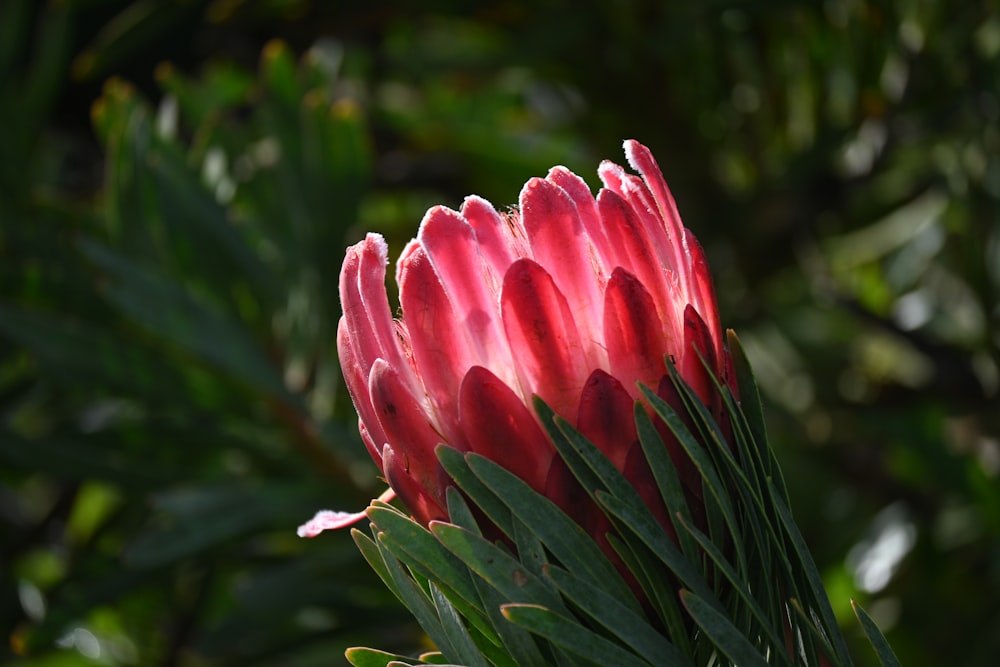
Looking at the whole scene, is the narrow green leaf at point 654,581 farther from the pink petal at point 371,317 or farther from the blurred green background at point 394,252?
the blurred green background at point 394,252

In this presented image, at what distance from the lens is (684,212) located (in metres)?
1.41

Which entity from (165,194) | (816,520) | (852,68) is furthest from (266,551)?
(852,68)

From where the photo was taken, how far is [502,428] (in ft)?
1.27

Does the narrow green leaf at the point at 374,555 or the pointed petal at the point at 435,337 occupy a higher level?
the pointed petal at the point at 435,337

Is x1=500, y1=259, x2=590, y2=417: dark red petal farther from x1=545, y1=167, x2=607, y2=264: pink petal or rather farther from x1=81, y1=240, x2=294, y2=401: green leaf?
x1=81, y1=240, x2=294, y2=401: green leaf

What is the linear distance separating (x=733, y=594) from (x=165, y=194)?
0.83 metres

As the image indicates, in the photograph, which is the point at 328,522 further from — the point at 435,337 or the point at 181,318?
the point at 181,318

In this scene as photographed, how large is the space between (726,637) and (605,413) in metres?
0.08

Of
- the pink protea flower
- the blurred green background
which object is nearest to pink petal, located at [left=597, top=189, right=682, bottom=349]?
the pink protea flower

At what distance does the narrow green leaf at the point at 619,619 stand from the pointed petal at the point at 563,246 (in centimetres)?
8

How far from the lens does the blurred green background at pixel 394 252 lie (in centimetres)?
110

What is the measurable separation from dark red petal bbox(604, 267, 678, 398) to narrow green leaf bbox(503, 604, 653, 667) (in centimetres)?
8

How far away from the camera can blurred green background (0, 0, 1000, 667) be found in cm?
110

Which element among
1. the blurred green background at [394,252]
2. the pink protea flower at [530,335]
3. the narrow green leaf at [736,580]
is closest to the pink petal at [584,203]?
the pink protea flower at [530,335]
